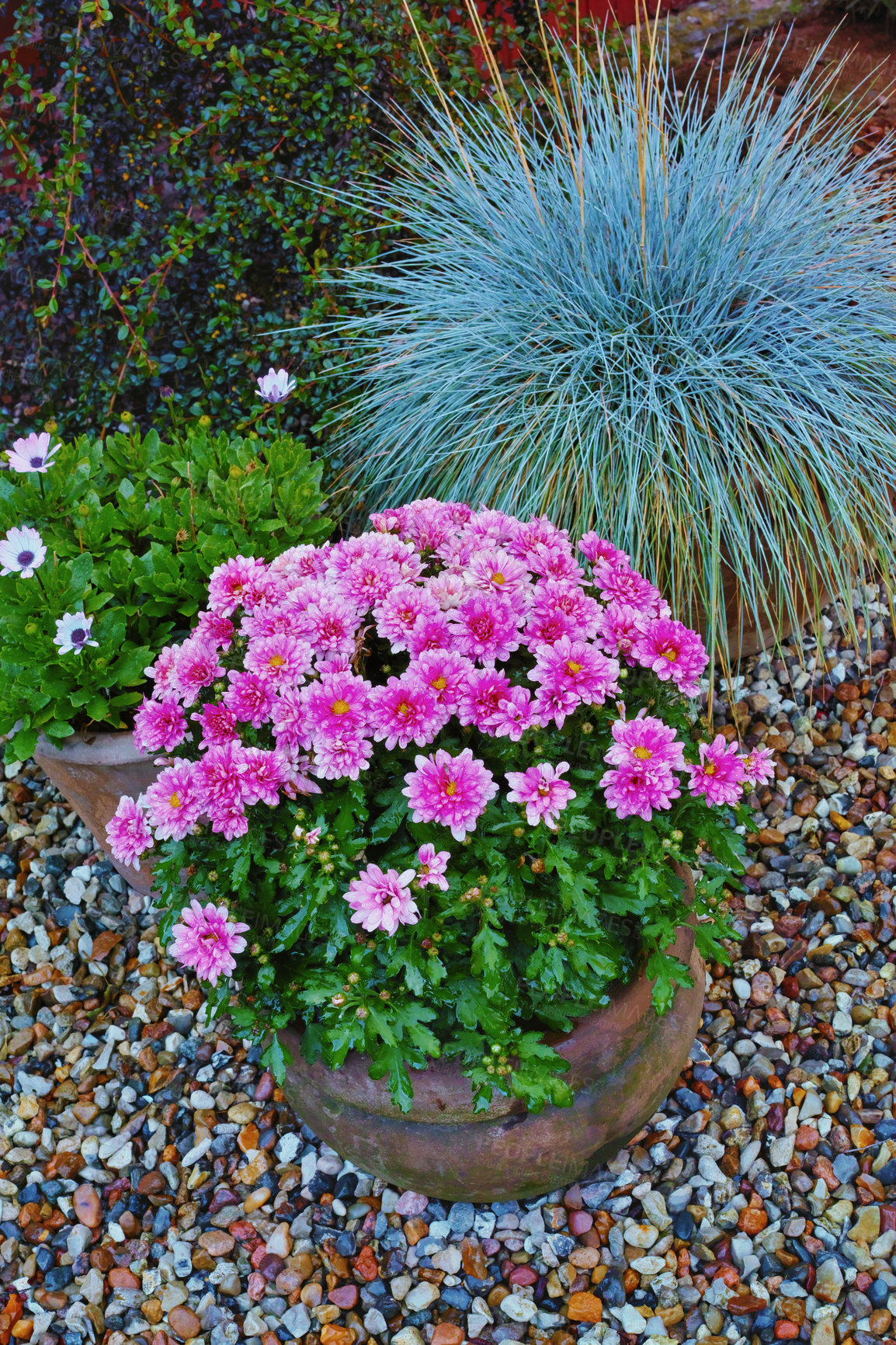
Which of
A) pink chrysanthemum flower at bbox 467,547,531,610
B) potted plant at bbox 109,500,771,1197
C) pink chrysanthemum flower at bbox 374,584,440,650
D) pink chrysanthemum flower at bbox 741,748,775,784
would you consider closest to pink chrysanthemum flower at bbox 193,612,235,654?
potted plant at bbox 109,500,771,1197

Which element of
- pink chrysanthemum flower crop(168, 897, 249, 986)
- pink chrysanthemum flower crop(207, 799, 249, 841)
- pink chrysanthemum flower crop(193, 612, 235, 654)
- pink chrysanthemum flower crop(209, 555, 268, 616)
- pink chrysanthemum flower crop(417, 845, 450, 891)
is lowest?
pink chrysanthemum flower crop(168, 897, 249, 986)

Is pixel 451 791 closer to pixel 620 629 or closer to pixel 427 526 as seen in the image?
pixel 620 629

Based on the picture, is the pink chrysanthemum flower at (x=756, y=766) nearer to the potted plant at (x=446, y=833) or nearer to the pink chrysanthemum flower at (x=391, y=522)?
the potted plant at (x=446, y=833)

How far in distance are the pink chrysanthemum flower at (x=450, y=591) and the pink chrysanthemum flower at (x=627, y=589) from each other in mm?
200

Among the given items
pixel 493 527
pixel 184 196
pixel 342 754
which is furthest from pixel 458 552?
pixel 184 196

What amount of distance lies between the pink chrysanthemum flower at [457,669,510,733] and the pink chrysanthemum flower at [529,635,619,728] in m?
0.04

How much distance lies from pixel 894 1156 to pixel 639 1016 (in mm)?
575

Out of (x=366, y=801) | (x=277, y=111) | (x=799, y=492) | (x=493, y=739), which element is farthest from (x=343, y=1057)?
(x=277, y=111)

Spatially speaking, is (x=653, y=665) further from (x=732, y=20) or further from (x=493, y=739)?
(x=732, y=20)

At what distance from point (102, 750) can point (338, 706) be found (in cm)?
70

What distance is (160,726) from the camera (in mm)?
1362

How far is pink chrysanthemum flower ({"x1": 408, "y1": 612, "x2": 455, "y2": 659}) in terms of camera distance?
4.27 ft

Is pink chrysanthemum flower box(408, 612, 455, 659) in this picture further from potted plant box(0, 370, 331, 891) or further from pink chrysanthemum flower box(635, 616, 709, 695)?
potted plant box(0, 370, 331, 891)

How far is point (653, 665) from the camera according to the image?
1330 mm
